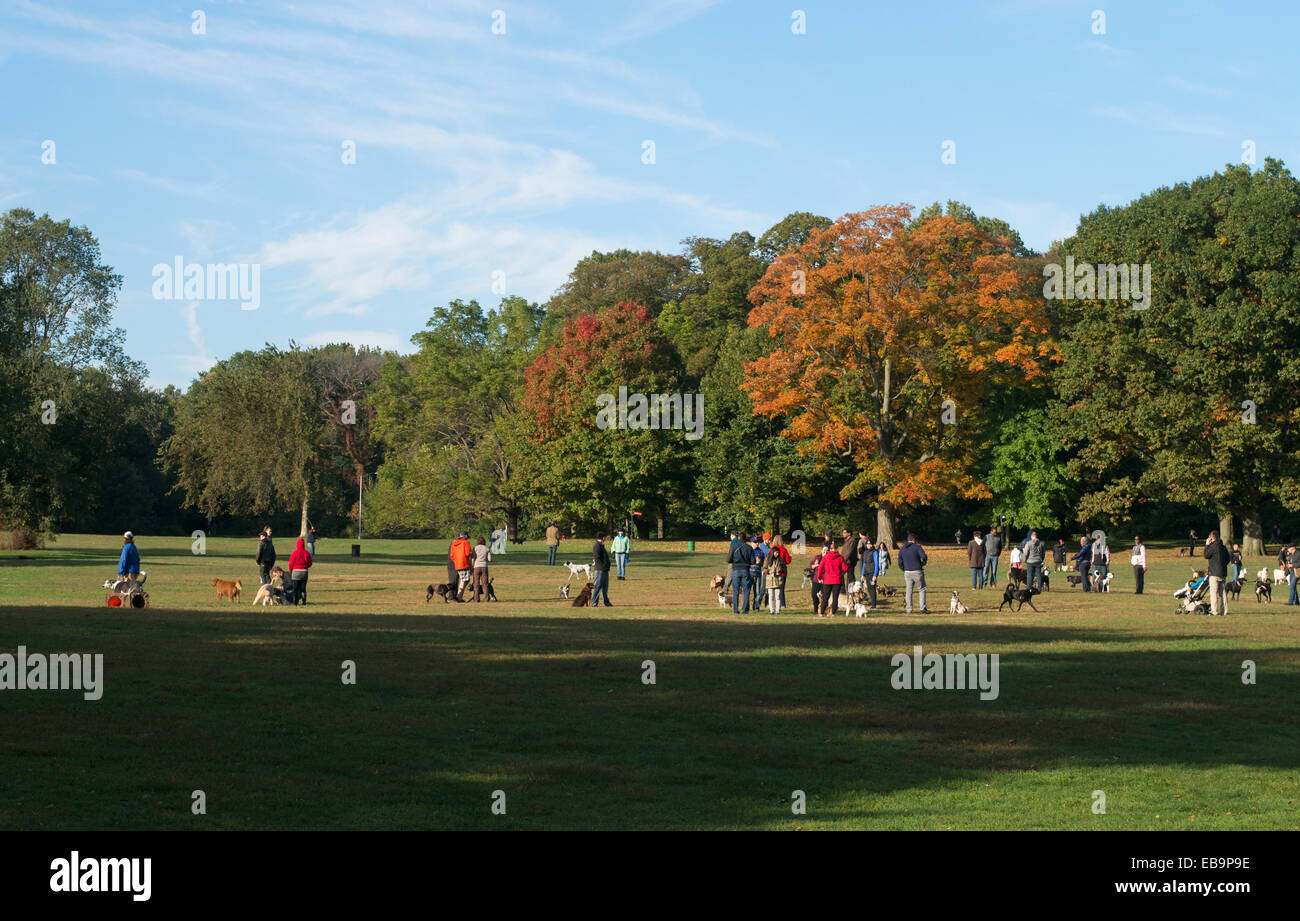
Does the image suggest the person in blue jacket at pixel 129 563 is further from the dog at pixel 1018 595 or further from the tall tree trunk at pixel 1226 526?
the tall tree trunk at pixel 1226 526

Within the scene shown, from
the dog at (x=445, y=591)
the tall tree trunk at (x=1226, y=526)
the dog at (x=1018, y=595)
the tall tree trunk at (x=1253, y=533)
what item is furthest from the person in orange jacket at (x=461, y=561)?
the tall tree trunk at (x=1253, y=533)

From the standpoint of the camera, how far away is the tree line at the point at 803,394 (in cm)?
5512

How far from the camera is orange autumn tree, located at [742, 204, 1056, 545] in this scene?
→ 2212 inches

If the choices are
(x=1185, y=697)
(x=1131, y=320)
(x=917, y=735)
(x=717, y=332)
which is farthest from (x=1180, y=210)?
(x=917, y=735)

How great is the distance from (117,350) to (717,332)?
3669 cm

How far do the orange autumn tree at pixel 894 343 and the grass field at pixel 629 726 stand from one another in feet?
103

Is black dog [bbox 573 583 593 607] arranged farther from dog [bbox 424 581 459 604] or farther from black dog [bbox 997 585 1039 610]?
black dog [bbox 997 585 1039 610]

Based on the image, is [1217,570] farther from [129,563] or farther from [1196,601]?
[129,563]

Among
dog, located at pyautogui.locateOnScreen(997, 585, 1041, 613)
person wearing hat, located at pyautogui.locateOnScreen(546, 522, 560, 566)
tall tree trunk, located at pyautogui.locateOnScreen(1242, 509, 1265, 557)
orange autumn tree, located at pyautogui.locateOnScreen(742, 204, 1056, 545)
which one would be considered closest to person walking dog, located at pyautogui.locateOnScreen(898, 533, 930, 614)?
dog, located at pyautogui.locateOnScreen(997, 585, 1041, 613)

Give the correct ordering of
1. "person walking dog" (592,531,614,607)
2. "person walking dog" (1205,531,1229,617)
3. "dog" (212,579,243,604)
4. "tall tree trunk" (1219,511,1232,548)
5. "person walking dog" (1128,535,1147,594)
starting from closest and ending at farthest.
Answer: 1. "person walking dog" (1205,531,1229,617)
2. "dog" (212,579,243,604)
3. "person walking dog" (592,531,614,607)
4. "person walking dog" (1128,535,1147,594)
5. "tall tree trunk" (1219,511,1232,548)

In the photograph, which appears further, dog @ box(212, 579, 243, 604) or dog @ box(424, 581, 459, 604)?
dog @ box(424, 581, 459, 604)

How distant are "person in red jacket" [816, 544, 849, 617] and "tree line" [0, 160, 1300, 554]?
2930 centimetres

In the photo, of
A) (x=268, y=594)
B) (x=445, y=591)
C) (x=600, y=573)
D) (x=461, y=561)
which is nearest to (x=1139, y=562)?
(x=600, y=573)
